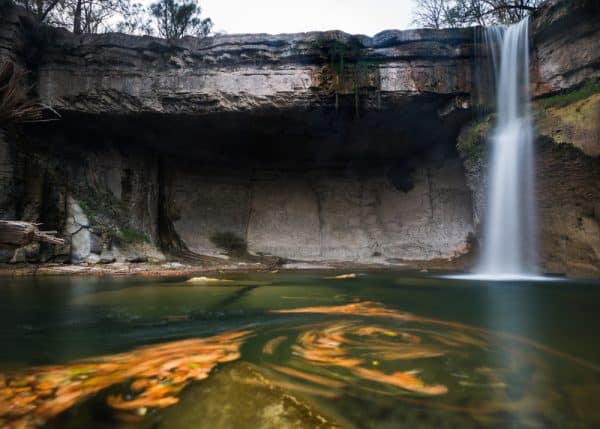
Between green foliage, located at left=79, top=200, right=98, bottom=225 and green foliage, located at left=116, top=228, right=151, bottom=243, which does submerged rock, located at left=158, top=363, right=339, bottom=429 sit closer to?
green foliage, located at left=116, top=228, right=151, bottom=243

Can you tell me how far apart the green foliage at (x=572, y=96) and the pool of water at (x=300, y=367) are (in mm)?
6588

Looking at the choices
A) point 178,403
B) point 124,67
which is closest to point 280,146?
point 124,67

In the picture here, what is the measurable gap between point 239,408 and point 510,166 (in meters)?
9.66

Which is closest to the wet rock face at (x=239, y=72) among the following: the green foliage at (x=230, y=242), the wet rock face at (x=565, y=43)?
the wet rock face at (x=565, y=43)

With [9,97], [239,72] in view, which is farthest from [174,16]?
[9,97]

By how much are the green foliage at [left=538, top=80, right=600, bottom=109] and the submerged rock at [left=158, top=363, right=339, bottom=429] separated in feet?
31.2

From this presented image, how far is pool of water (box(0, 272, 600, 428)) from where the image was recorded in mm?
1378

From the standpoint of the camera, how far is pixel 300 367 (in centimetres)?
188

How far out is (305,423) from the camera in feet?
4.35

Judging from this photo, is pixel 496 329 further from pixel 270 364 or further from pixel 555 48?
pixel 555 48

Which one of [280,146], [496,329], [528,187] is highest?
[280,146]

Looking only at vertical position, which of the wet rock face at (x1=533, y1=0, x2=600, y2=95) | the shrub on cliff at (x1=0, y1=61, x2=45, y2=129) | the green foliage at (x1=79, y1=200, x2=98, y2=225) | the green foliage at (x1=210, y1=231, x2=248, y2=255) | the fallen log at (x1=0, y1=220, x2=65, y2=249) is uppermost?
the wet rock face at (x1=533, y1=0, x2=600, y2=95)

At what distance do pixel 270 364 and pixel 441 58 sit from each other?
10717mm

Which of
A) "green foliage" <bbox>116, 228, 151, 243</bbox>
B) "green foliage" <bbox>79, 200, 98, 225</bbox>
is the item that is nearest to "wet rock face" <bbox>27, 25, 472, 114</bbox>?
"green foliage" <bbox>79, 200, 98, 225</bbox>
